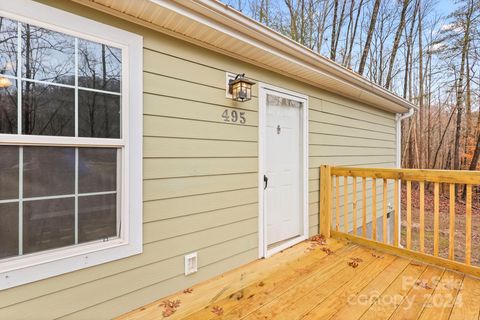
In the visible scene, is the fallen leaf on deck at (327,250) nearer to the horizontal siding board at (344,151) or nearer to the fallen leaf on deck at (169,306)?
the horizontal siding board at (344,151)

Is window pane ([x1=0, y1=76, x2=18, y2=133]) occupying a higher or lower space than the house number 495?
lower

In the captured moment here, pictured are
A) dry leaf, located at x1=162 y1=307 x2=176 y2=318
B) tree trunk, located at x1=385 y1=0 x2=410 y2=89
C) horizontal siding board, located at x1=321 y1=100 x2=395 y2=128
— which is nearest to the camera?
dry leaf, located at x1=162 y1=307 x2=176 y2=318

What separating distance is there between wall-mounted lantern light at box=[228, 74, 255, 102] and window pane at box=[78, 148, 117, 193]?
1.25 metres

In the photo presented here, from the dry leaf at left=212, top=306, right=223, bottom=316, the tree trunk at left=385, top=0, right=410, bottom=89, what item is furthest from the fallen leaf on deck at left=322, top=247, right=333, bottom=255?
the tree trunk at left=385, top=0, right=410, bottom=89

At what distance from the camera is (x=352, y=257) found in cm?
287

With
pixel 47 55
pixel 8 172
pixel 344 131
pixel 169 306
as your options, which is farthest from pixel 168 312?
pixel 344 131

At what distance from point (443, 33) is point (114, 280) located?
1290cm

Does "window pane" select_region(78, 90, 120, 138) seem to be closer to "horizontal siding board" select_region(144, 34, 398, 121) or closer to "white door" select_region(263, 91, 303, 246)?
"horizontal siding board" select_region(144, 34, 398, 121)

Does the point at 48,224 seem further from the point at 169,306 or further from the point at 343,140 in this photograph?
the point at 343,140

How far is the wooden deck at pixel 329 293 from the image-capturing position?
1.87 m

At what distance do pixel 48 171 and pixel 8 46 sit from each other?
2.51ft

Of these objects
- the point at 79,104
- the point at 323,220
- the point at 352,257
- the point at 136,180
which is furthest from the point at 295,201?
the point at 79,104

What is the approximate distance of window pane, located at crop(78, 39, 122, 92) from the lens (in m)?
1.71

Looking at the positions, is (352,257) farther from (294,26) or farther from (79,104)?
(294,26)
